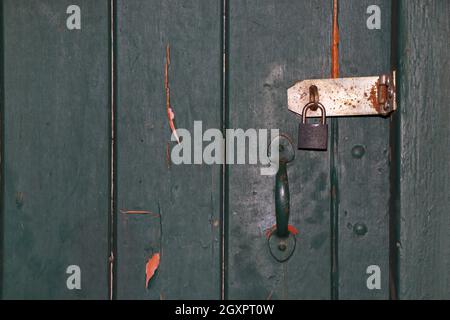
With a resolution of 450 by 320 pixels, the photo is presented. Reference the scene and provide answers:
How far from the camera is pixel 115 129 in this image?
0.91 metres

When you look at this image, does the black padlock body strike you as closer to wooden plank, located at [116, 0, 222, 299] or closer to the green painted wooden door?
the green painted wooden door

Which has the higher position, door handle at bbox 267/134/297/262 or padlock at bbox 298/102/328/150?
padlock at bbox 298/102/328/150

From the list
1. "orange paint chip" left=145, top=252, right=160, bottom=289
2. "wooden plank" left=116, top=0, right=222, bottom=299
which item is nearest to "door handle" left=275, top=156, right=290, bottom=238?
"wooden plank" left=116, top=0, right=222, bottom=299

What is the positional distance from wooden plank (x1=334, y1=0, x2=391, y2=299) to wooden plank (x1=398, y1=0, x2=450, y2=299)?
0.04 meters

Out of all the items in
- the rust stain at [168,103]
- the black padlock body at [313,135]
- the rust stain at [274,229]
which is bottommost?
the rust stain at [274,229]

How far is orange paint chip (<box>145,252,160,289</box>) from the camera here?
91cm

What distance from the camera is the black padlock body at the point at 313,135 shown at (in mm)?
855

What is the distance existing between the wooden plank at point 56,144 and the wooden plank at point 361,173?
0.42 metres

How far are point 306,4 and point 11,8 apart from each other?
1.73ft

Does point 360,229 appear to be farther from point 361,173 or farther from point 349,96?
point 349,96

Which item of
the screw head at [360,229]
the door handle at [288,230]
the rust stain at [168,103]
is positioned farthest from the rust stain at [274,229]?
the rust stain at [168,103]

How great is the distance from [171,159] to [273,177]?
18cm

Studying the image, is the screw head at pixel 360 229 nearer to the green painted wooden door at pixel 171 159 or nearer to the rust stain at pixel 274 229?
the green painted wooden door at pixel 171 159
